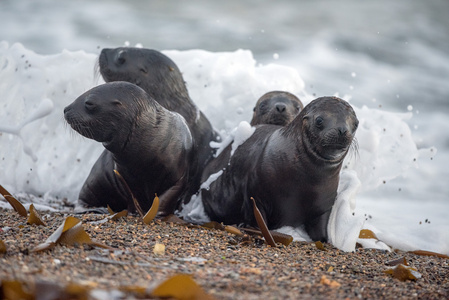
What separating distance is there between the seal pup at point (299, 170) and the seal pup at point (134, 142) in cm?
52

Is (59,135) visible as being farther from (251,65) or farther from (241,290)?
(241,290)

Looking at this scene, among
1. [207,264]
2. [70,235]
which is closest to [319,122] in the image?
[207,264]

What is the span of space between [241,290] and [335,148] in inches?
84.3

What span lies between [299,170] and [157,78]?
194 centimetres

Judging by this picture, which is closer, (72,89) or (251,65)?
(72,89)

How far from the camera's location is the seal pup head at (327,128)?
15.0 feet

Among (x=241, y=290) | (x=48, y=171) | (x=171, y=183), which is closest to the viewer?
(x=241, y=290)

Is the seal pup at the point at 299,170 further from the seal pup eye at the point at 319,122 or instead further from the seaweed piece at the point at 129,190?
the seaweed piece at the point at 129,190

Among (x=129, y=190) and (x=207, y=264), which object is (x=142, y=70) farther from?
(x=207, y=264)

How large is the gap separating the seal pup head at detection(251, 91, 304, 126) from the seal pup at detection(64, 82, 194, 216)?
0.87 meters

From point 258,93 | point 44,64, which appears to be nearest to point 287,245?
point 258,93

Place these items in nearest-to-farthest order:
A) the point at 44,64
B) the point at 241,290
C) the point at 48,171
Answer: the point at 241,290 → the point at 48,171 → the point at 44,64

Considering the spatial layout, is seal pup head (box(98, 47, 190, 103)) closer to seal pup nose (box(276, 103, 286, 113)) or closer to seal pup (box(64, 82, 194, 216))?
seal pup (box(64, 82, 194, 216))

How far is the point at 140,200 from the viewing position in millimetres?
5473
